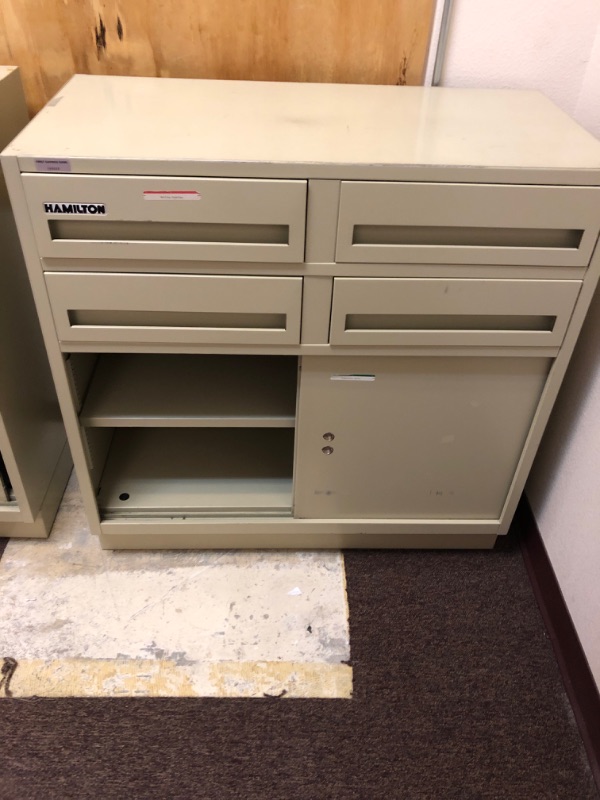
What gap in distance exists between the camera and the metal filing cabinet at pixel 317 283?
0.94 metres

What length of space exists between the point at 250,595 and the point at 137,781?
40 cm

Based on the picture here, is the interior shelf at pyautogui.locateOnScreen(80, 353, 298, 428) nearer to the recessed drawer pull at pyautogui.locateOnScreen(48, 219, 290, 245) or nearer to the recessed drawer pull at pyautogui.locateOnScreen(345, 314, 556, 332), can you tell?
the recessed drawer pull at pyautogui.locateOnScreen(345, 314, 556, 332)

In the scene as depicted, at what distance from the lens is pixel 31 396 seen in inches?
54.6

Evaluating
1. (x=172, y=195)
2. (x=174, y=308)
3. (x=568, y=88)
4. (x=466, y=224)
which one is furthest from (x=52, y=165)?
(x=568, y=88)

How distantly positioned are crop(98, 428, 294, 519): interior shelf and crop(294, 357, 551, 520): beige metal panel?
128mm

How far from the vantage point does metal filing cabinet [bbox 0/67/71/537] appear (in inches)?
48.5

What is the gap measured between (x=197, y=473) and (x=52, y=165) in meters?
0.77

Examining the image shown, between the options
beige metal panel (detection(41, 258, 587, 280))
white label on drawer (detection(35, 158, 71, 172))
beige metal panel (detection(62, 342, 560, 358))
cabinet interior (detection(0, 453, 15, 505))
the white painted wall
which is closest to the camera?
white label on drawer (detection(35, 158, 71, 172))

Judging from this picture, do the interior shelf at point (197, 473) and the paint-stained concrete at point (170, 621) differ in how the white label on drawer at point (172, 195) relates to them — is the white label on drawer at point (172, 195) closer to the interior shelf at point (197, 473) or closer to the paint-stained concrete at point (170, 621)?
the interior shelf at point (197, 473)

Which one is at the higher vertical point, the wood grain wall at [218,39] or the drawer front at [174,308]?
the wood grain wall at [218,39]

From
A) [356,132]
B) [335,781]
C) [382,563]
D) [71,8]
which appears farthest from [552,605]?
[71,8]

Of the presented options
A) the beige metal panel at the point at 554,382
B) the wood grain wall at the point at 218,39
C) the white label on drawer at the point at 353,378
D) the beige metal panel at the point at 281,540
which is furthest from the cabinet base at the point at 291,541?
the wood grain wall at the point at 218,39

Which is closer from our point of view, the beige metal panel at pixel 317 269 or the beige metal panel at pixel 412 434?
the beige metal panel at pixel 317 269

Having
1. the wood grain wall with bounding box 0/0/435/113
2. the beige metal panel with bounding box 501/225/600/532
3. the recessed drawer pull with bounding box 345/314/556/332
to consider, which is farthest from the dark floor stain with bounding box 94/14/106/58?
the beige metal panel with bounding box 501/225/600/532
